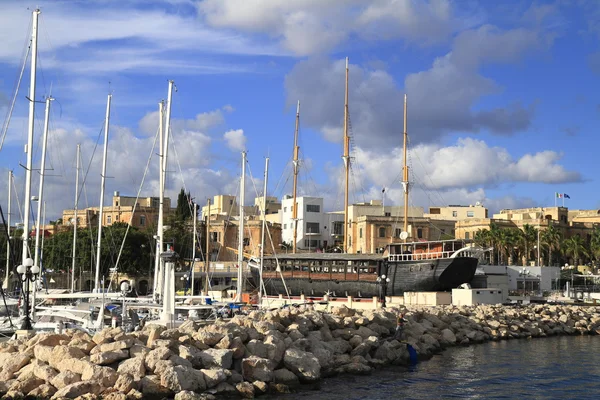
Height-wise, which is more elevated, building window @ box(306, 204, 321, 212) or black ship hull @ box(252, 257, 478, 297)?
building window @ box(306, 204, 321, 212)

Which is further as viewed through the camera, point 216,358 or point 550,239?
point 550,239

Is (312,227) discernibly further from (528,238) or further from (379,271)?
(379,271)

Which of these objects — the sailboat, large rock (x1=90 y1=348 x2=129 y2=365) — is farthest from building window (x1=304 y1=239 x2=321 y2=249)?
large rock (x1=90 y1=348 x2=129 y2=365)

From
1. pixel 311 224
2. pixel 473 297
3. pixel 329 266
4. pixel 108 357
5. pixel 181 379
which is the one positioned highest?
pixel 311 224

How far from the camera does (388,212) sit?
102 metres

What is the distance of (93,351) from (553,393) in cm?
1449

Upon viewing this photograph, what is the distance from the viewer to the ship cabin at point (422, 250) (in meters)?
57.8

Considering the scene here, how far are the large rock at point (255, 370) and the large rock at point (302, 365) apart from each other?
50.2 inches

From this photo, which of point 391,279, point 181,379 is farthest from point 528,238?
point 181,379

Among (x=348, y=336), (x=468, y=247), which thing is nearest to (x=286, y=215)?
(x=468, y=247)

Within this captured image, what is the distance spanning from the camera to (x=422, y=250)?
59.7m

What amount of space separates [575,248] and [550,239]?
11.2 ft

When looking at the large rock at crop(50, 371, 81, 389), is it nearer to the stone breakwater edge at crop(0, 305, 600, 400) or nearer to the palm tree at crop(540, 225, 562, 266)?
the stone breakwater edge at crop(0, 305, 600, 400)

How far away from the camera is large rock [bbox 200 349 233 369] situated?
22.1 m
